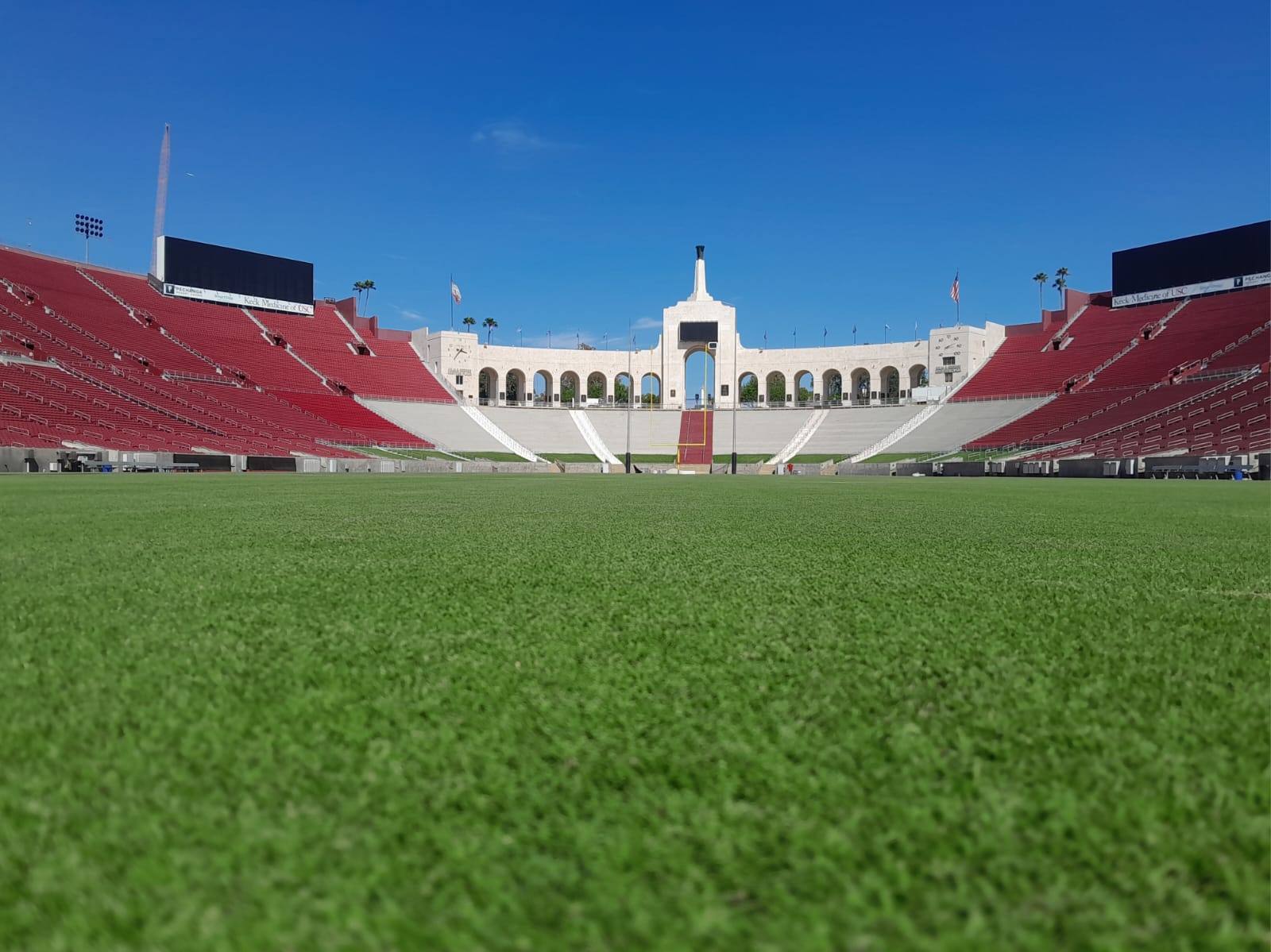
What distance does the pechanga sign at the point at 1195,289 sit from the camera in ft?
147

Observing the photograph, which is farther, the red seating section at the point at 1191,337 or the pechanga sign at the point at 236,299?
the pechanga sign at the point at 236,299

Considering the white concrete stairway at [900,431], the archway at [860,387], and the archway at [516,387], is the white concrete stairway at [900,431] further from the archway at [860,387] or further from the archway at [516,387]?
the archway at [516,387]

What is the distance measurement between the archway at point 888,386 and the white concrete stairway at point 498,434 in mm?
27056

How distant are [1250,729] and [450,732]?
126 centimetres

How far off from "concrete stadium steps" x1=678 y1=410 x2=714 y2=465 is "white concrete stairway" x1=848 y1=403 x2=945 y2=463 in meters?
9.98

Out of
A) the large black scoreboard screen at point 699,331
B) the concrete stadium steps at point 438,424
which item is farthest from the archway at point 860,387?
the concrete stadium steps at point 438,424

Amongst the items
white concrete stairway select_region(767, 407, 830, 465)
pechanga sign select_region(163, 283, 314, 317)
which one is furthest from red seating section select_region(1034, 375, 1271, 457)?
pechanga sign select_region(163, 283, 314, 317)

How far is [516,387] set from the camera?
6150 centimetres

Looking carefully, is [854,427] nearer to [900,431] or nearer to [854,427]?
[854,427]

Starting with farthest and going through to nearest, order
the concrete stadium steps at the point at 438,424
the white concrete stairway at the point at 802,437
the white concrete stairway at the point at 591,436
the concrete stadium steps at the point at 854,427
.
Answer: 1. the white concrete stairway at the point at 591,436
2. the concrete stadium steps at the point at 854,427
3. the white concrete stairway at the point at 802,437
4. the concrete stadium steps at the point at 438,424

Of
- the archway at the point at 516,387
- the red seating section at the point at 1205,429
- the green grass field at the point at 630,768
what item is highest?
the archway at the point at 516,387

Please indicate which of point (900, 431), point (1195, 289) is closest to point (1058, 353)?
point (1195, 289)

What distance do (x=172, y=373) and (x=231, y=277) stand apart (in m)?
14.0

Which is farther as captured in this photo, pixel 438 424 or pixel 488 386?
pixel 488 386
